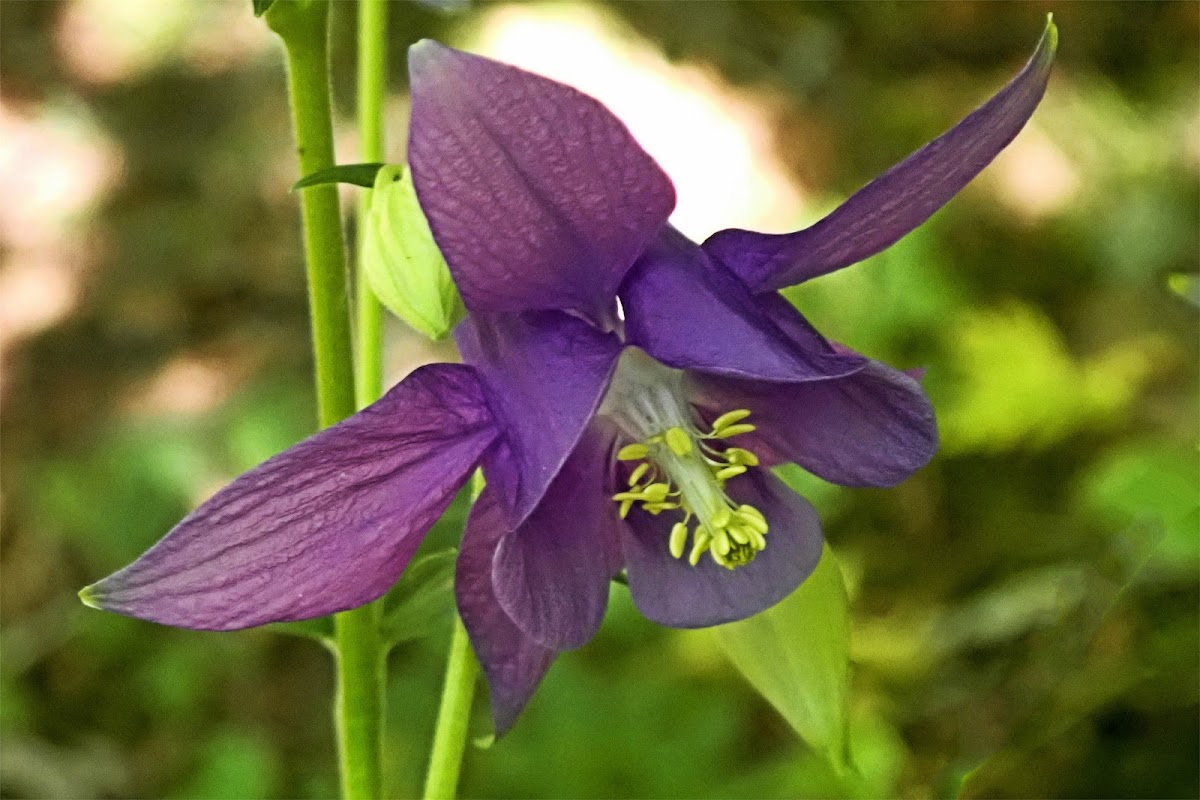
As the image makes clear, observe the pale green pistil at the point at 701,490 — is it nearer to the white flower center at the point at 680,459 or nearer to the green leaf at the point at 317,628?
the white flower center at the point at 680,459

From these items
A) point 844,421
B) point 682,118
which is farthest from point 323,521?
point 682,118

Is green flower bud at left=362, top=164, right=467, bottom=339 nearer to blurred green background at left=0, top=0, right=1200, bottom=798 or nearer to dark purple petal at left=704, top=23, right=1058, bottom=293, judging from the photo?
dark purple petal at left=704, top=23, right=1058, bottom=293

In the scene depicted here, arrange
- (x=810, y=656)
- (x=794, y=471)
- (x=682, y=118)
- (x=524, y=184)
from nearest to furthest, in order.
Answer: (x=524, y=184)
(x=810, y=656)
(x=794, y=471)
(x=682, y=118)

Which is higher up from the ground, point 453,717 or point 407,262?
point 407,262

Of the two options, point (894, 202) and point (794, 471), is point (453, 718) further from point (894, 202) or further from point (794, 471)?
point (794, 471)


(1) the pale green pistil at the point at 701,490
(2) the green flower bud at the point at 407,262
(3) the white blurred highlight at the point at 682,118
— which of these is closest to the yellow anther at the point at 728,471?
(1) the pale green pistil at the point at 701,490

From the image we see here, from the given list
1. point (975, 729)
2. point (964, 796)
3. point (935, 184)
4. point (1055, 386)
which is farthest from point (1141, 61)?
point (935, 184)

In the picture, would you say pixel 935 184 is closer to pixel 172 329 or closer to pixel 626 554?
pixel 626 554
